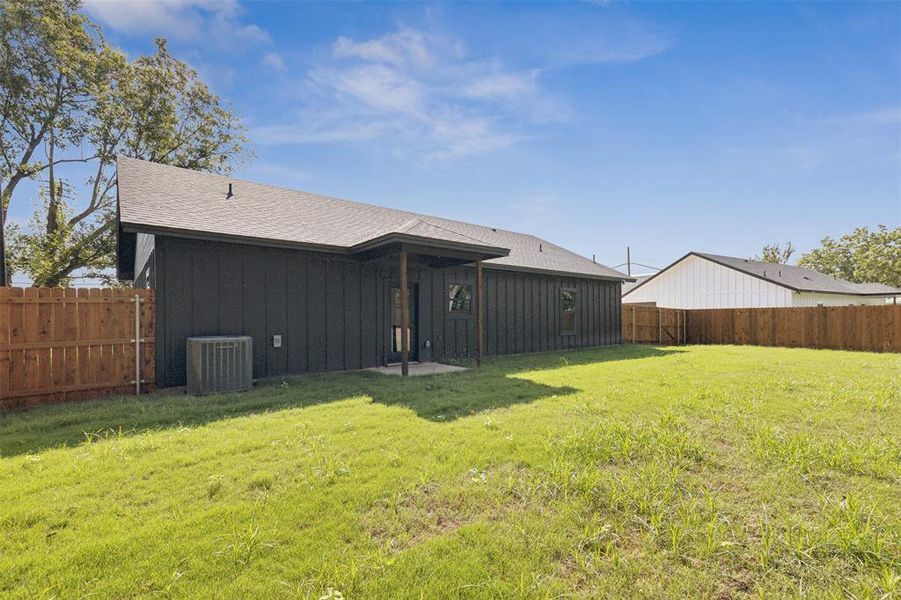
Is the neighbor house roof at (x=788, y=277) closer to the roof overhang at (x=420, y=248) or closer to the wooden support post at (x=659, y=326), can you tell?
the wooden support post at (x=659, y=326)

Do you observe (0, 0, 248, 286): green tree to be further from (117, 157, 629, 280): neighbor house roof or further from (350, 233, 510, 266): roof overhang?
(350, 233, 510, 266): roof overhang

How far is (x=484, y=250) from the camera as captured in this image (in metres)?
8.40

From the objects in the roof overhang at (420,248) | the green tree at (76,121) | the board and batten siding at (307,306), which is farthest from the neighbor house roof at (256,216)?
the green tree at (76,121)

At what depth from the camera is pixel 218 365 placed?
634 centimetres

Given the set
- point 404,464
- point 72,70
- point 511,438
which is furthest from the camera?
point 72,70

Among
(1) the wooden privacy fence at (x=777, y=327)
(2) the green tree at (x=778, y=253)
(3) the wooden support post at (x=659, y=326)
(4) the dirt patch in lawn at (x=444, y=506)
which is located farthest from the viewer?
(2) the green tree at (x=778, y=253)

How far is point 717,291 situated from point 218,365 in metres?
22.6

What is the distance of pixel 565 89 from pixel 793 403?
7503mm

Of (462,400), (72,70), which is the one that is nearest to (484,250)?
(462,400)

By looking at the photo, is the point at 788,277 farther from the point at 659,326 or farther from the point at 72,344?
the point at 72,344

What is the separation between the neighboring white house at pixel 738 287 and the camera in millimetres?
19266

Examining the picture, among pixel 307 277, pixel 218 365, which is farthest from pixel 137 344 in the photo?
pixel 307 277

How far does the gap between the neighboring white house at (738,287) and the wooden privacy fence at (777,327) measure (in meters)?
4.85

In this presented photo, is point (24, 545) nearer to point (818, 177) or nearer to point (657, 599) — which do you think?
point (657, 599)
